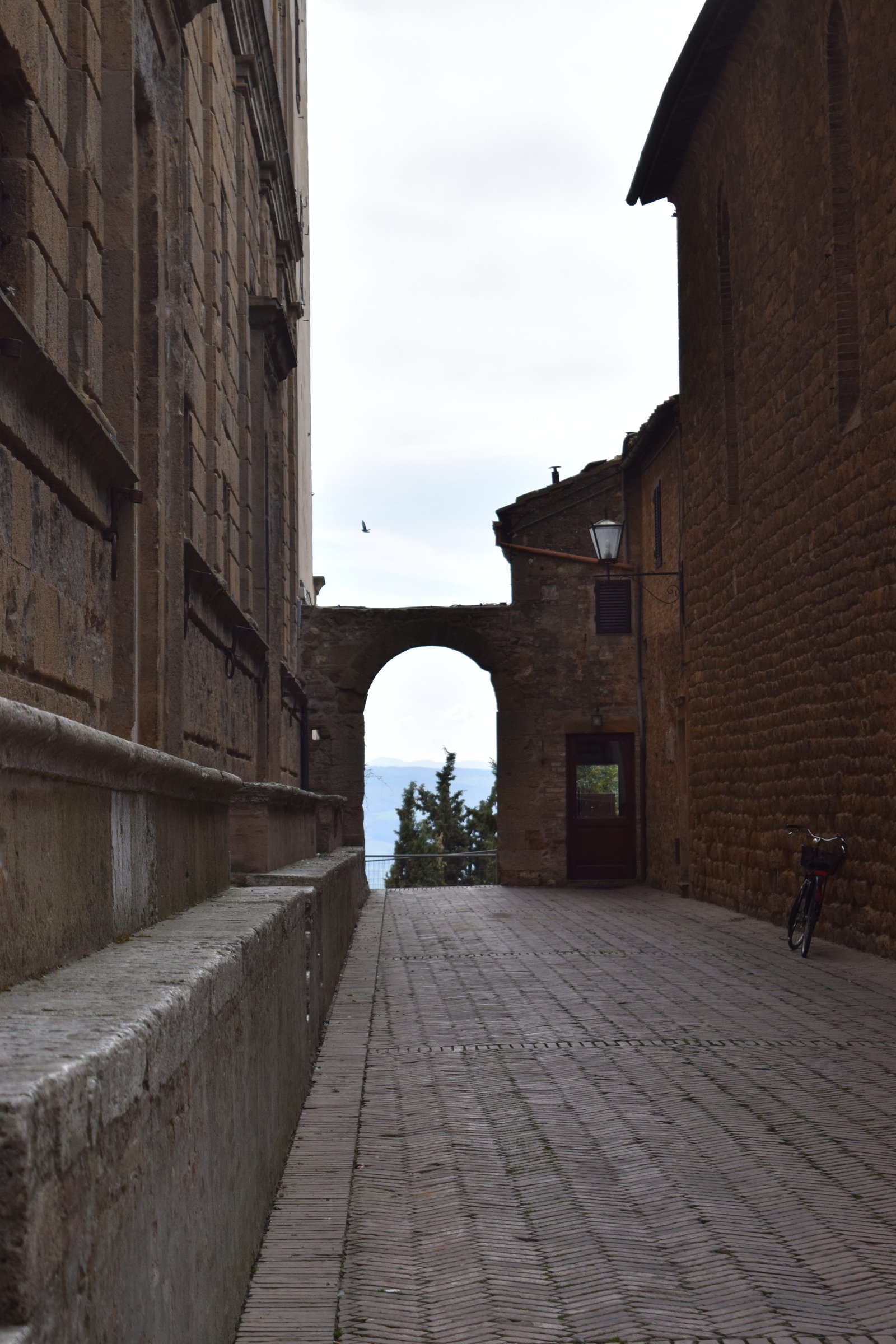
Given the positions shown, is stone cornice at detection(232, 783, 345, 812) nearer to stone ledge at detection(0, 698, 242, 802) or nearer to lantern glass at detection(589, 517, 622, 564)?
stone ledge at detection(0, 698, 242, 802)

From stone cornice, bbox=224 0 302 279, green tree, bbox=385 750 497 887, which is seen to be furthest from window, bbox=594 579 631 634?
green tree, bbox=385 750 497 887

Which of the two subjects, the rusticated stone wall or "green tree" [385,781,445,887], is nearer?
the rusticated stone wall

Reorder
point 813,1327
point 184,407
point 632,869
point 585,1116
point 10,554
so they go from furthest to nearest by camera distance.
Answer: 1. point 632,869
2. point 184,407
3. point 585,1116
4. point 10,554
5. point 813,1327

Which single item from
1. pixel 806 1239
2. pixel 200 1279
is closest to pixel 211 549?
pixel 806 1239

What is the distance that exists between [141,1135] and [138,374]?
6.38 m

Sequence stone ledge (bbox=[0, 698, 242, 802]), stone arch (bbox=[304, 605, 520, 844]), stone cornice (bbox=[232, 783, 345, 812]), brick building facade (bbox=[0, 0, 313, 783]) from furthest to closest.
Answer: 1. stone arch (bbox=[304, 605, 520, 844])
2. stone cornice (bbox=[232, 783, 345, 812])
3. brick building facade (bbox=[0, 0, 313, 783])
4. stone ledge (bbox=[0, 698, 242, 802])

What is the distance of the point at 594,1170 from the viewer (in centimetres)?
487

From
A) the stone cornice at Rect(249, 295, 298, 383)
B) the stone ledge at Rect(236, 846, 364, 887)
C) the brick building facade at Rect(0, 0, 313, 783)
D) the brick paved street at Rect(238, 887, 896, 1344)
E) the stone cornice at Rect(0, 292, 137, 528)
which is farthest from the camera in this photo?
the stone cornice at Rect(249, 295, 298, 383)

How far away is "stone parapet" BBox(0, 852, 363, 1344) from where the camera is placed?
4.73ft

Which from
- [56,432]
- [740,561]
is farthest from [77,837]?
[740,561]

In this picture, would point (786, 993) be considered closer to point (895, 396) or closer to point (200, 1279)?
point (895, 396)

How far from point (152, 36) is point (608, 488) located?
1747 cm

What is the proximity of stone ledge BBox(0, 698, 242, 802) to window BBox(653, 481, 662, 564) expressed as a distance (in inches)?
771

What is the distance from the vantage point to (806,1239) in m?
4.05
